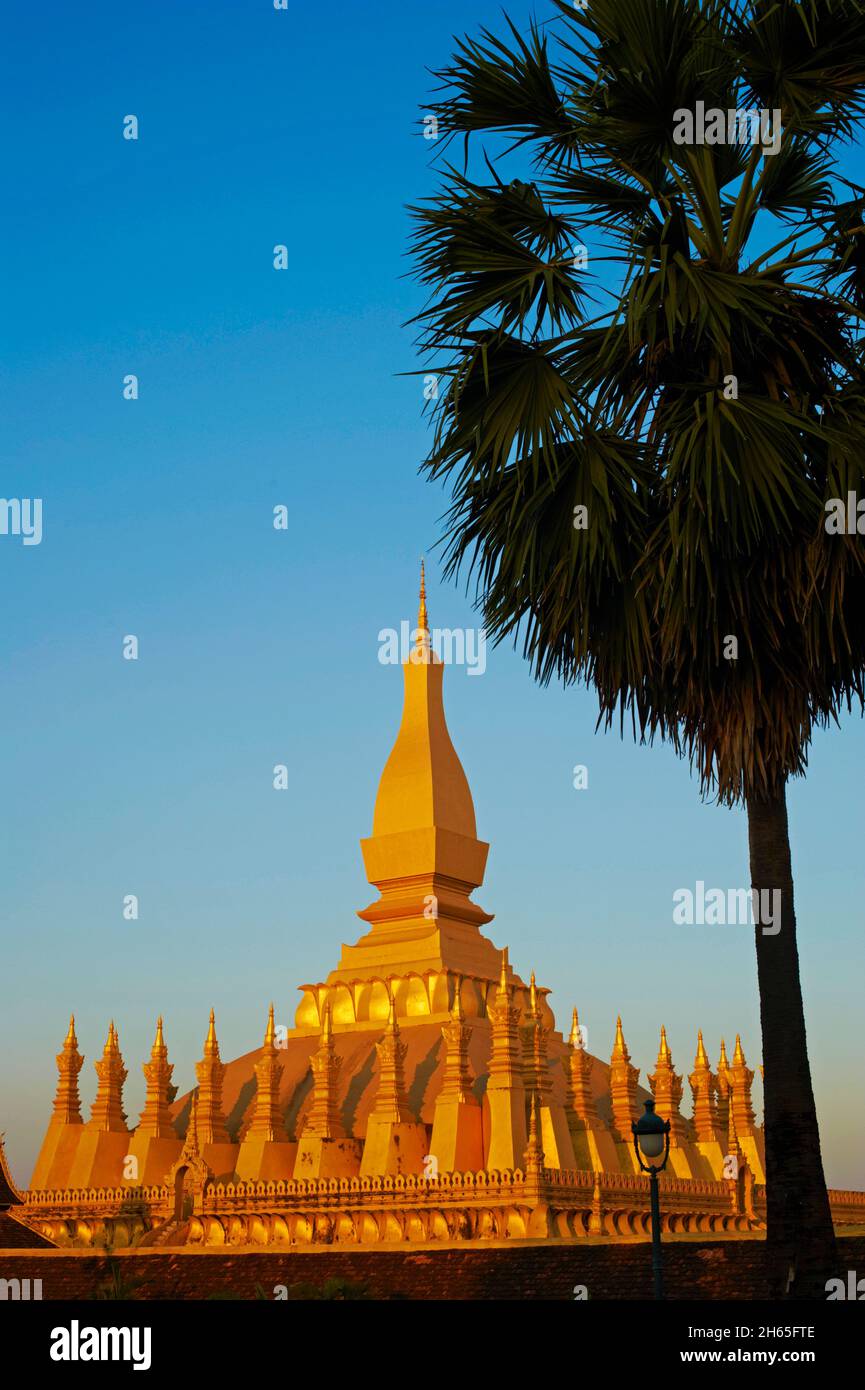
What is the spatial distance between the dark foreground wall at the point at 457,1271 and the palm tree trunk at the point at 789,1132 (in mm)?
2511

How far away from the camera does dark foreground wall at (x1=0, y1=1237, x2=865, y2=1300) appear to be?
58.0 ft

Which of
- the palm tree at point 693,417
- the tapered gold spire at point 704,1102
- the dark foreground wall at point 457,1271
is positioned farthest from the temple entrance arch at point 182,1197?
the palm tree at point 693,417

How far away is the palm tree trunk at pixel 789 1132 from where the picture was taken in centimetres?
1404

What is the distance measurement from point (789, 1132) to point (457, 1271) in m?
6.76

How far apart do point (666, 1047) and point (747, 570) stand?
19.9m

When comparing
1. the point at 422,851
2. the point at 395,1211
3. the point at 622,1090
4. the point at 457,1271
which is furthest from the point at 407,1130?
the point at 422,851

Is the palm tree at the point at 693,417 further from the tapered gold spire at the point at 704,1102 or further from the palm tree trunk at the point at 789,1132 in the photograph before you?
the tapered gold spire at the point at 704,1102

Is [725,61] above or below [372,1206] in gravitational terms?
above

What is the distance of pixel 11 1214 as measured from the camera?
1281 inches

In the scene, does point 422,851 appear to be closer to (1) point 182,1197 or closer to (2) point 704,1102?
(2) point 704,1102

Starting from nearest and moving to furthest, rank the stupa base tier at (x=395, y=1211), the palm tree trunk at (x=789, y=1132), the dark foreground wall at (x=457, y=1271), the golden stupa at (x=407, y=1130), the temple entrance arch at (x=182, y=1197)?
1. the palm tree trunk at (x=789, y=1132)
2. the dark foreground wall at (x=457, y=1271)
3. the stupa base tier at (x=395, y=1211)
4. the golden stupa at (x=407, y=1130)
5. the temple entrance arch at (x=182, y=1197)
